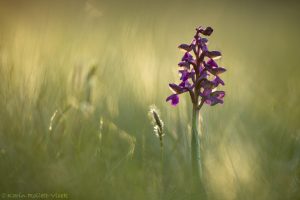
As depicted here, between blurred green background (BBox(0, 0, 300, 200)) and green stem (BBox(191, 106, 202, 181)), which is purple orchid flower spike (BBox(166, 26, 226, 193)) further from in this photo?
blurred green background (BBox(0, 0, 300, 200))

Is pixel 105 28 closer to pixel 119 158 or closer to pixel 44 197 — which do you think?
pixel 119 158

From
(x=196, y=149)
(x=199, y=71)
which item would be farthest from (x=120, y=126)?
(x=196, y=149)

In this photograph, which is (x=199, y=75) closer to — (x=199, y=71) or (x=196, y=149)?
(x=199, y=71)

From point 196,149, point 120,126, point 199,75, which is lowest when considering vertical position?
point 196,149

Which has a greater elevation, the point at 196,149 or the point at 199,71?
the point at 199,71

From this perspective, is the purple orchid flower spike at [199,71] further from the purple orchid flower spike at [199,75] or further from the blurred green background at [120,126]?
the blurred green background at [120,126]

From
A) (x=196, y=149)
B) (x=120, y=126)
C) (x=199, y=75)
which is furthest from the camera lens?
(x=120, y=126)

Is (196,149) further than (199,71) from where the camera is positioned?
No

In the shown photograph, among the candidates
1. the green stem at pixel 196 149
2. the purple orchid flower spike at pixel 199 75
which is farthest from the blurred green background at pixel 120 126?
the purple orchid flower spike at pixel 199 75

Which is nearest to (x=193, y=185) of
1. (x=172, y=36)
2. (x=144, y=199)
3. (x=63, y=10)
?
(x=144, y=199)
